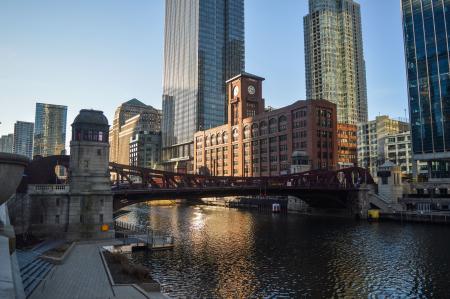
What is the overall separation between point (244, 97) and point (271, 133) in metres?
32.4

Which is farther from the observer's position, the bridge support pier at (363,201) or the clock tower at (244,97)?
the clock tower at (244,97)

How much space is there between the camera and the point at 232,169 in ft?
631

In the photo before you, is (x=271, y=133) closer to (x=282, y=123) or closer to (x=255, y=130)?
(x=282, y=123)

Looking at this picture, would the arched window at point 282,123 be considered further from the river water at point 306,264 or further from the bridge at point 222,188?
the river water at point 306,264

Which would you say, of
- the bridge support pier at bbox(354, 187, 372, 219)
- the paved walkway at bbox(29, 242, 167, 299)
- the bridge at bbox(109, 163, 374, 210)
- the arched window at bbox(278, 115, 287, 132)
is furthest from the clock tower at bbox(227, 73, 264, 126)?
the paved walkway at bbox(29, 242, 167, 299)

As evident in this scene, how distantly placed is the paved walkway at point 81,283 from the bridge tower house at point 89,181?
13322 mm

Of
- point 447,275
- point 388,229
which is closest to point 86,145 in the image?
point 447,275

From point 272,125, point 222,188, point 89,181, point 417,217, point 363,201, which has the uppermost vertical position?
point 272,125

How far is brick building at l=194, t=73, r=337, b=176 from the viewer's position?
148 meters

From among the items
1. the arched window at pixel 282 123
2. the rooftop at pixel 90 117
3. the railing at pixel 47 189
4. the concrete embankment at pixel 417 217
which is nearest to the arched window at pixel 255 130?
the arched window at pixel 282 123

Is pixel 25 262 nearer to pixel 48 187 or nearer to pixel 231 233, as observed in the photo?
pixel 48 187

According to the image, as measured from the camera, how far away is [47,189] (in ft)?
173

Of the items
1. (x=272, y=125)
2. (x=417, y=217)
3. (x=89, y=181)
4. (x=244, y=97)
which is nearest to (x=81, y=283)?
(x=89, y=181)

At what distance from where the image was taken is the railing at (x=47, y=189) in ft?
169
